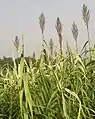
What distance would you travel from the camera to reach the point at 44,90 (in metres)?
1.28

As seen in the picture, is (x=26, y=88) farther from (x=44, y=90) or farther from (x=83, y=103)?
(x=83, y=103)

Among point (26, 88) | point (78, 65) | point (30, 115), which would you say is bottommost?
point (30, 115)

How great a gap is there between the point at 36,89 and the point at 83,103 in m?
0.25

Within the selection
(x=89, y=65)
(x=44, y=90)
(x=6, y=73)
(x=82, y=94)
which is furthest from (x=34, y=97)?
(x=6, y=73)

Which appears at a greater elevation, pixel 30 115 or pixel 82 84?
pixel 82 84

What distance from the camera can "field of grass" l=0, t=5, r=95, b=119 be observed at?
118 cm

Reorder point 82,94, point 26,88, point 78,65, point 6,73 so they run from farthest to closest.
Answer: point 6,73 → point 78,65 → point 82,94 → point 26,88

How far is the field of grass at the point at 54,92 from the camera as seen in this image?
1.18 meters

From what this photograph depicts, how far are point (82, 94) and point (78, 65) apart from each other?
17 cm

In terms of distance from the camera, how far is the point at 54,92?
1.22 metres

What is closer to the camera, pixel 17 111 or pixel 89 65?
pixel 17 111

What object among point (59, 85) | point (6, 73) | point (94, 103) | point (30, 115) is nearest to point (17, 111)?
point (30, 115)

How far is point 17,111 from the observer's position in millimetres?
1275

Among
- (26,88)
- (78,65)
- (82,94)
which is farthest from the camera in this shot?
(78,65)
